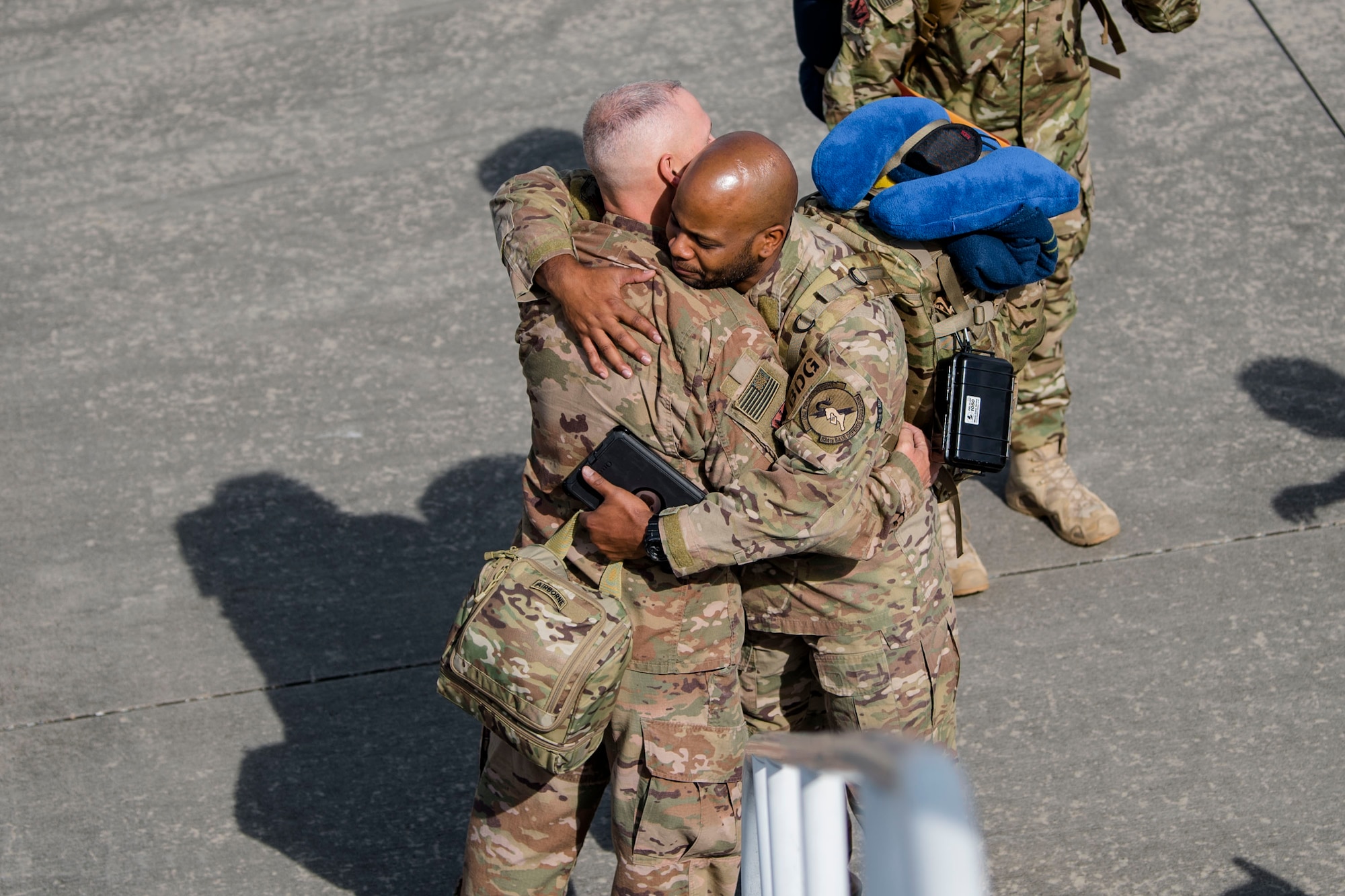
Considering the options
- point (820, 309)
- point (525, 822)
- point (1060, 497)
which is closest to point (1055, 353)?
point (1060, 497)

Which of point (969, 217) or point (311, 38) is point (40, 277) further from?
point (969, 217)

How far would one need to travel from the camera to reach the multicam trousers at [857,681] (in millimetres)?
2881

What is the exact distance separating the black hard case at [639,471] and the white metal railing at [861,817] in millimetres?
929

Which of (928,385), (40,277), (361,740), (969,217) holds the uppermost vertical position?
(969,217)

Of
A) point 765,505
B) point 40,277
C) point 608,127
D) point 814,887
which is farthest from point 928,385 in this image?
point 40,277

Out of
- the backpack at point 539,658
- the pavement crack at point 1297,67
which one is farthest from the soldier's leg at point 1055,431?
the pavement crack at point 1297,67

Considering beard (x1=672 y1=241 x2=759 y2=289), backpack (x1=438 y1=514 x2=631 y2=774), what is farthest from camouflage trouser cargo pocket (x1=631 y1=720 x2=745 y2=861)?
beard (x1=672 y1=241 x2=759 y2=289)

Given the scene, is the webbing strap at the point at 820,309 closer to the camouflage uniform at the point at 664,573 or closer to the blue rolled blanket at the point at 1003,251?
the camouflage uniform at the point at 664,573

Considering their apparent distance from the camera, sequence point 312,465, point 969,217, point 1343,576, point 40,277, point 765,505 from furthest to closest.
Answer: point 40,277
point 312,465
point 1343,576
point 969,217
point 765,505

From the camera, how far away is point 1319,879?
10.7ft

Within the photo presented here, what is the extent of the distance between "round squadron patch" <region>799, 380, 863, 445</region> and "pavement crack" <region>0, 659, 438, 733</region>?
2.01m

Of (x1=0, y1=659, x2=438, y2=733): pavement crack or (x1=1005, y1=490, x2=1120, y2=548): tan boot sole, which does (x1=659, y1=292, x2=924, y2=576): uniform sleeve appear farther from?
(x1=1005, y1=490, x2=1120, y2=548): tan boot sole

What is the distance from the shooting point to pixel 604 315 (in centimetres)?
254

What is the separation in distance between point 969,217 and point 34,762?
2979 mm
